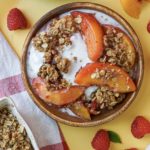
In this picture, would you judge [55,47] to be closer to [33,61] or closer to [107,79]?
[33,61]

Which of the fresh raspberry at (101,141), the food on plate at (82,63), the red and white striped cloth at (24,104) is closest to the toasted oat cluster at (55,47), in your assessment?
the food on plate at (82,63)

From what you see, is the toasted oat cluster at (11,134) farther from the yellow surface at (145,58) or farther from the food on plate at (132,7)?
the food on plate at (132,7)

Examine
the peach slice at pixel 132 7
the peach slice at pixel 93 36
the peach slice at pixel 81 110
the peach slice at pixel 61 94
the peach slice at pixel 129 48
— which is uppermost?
the peach slice at pixel 132 7

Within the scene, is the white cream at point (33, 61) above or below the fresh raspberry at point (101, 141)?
above

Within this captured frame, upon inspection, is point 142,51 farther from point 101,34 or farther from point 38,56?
point 38,56

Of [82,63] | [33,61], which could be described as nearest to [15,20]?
[33,61]

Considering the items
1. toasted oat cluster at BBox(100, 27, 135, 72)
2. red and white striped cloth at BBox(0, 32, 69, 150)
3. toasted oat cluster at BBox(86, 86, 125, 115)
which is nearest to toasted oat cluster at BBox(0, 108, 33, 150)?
red and white striped cloth at BBox(0, 32, 69, 150)
